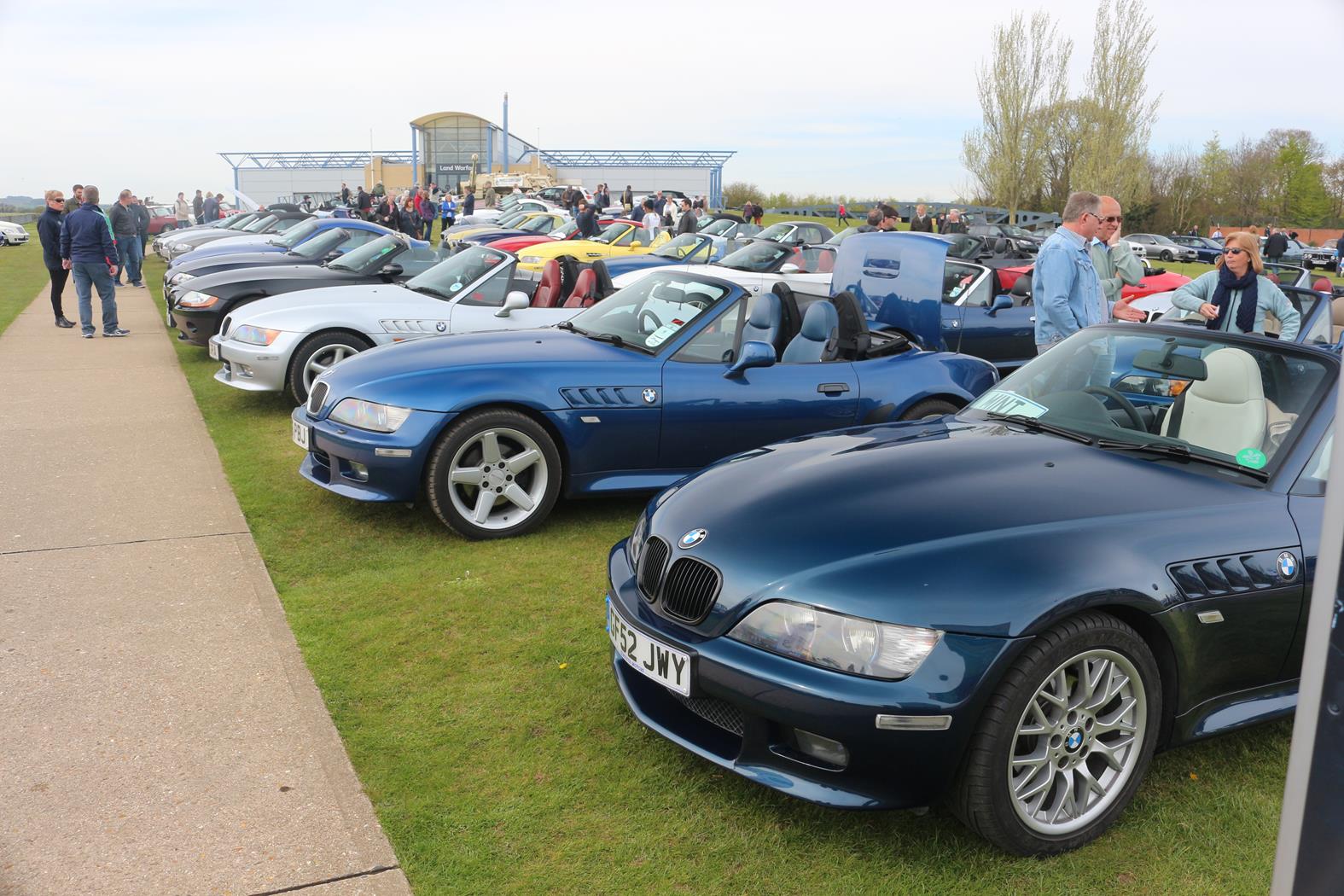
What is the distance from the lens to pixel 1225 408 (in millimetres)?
3961

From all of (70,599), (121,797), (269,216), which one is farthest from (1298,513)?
(269,216)

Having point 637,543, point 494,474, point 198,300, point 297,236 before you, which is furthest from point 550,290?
point 297,236

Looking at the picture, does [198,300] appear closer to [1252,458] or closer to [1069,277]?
[1069,277]

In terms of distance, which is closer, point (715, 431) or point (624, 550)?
point (624, 550)

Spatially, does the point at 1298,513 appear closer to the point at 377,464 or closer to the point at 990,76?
the point at 377,464

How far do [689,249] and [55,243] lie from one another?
902cm

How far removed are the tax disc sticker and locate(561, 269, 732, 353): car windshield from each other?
3172mm

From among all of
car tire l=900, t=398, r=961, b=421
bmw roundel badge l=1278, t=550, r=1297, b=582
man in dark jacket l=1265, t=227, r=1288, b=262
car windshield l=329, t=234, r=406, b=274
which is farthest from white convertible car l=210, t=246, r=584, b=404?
man in dark jacket l=1265, t=227, r=1288, b=262

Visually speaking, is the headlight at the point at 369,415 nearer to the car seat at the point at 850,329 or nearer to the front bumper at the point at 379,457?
the front bumper at the point at 379,457

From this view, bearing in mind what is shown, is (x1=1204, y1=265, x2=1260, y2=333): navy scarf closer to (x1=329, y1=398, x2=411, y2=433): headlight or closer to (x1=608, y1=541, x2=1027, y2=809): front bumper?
(x1=329, y1=398, x2=411, y2=433): headlight

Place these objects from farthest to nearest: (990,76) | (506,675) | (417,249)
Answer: (990,76)
(417,249)
(506,675)

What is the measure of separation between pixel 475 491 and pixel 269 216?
1978 cm

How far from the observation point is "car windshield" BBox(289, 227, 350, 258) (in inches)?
523

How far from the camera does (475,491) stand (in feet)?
19.4
